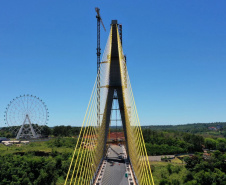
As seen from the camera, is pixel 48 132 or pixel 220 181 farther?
pixel 48 132

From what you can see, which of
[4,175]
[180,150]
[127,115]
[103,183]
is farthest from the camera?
[180,150]

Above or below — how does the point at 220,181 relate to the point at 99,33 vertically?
below

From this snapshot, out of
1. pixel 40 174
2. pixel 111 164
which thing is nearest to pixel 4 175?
pixel 40 174

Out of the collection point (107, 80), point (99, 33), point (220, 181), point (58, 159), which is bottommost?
point (220, 181)

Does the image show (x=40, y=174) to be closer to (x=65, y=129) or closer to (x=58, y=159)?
(x=58, y=159)

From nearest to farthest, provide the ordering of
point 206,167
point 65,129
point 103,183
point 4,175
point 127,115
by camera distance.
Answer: point 103,183 < point 127,115 < point 4,175 < point 206,167 < point 65,129

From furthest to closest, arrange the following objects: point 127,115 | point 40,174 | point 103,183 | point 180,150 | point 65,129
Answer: point 65,129 → point 180,150 → point 40,174 → point 127,115 → point 103,183

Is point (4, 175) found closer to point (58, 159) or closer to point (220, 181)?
point (58, 159)

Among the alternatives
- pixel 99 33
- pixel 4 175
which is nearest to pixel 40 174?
pixel 4 175

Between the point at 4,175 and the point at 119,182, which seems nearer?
the point at 119,182
